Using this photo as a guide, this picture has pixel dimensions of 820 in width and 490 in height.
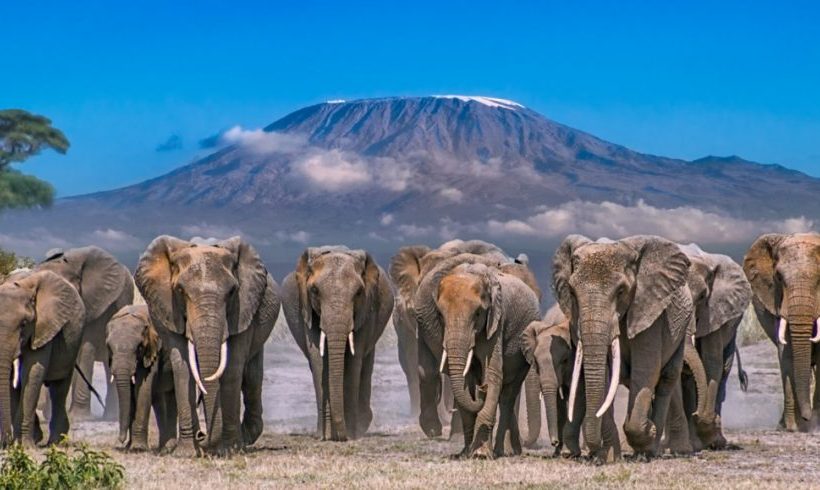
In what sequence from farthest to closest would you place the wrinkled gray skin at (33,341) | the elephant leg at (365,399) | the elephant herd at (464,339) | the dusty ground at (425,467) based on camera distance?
the elephant leg at (365,399), the wrinkled gray skin at (33,341), the elephant herd at (464,339), the dusty ground at (425,467)

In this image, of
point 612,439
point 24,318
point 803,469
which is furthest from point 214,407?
point 803,469

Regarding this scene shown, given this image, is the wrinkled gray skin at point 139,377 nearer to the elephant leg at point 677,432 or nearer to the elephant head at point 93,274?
the elephant head at point 93,274

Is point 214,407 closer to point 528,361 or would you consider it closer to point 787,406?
point 528,361

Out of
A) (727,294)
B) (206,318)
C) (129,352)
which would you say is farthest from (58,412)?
(727,294)

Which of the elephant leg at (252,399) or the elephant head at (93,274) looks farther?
the elephant head at (93,274)

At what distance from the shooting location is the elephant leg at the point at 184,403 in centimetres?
1747

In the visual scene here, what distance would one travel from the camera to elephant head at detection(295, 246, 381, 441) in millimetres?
20531

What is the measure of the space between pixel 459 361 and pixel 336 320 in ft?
13.2

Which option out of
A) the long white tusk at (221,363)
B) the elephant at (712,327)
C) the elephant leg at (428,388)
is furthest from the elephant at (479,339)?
the long white tusk at (221,363)

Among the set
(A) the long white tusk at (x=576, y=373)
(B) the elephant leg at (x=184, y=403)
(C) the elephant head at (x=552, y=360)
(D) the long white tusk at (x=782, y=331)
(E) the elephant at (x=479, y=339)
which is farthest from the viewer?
(D) the long white tusk at (x=782, y=331)

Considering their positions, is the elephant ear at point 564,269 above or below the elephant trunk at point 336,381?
above

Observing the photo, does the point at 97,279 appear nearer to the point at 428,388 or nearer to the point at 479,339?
the point at 428,388

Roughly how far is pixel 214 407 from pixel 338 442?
3.52 meters

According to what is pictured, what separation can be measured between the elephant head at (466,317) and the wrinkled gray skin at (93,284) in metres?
8.88
